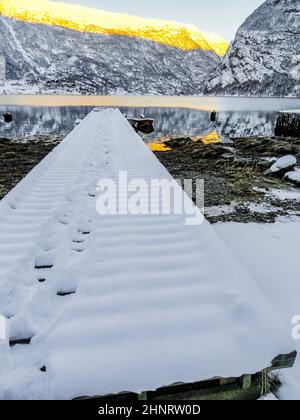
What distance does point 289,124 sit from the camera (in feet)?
80.8

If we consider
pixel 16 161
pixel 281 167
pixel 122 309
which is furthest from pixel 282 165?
pixel 16 161

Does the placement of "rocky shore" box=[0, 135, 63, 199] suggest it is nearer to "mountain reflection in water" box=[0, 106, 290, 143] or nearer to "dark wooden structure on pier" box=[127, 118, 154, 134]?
"mountain reflection in water" box=[0, 106, 290, 143]

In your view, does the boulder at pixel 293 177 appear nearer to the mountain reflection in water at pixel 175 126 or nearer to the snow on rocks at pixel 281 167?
Result: the snow on rocks at pixel 281 167

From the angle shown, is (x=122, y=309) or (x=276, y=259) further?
(x=276, y=259)

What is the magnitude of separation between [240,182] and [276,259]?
18.0 ft

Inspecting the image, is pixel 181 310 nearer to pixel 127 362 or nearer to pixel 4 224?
pixel 127 362

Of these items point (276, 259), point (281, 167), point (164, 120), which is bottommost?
point (276, 259)

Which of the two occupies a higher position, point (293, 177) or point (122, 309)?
point (122, 309)

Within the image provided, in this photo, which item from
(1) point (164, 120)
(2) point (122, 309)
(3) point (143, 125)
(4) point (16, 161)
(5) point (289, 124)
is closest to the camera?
(2) point (122, 309)

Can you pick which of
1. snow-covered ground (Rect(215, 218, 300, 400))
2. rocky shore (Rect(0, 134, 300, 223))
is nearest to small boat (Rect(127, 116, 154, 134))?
rocky shore (Rect(0, 134, 300, 223))

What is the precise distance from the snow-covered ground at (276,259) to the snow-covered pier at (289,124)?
19.8 m

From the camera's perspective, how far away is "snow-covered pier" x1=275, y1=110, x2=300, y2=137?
78.2 feet

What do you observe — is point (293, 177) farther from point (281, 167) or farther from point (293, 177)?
point (281, 167)
